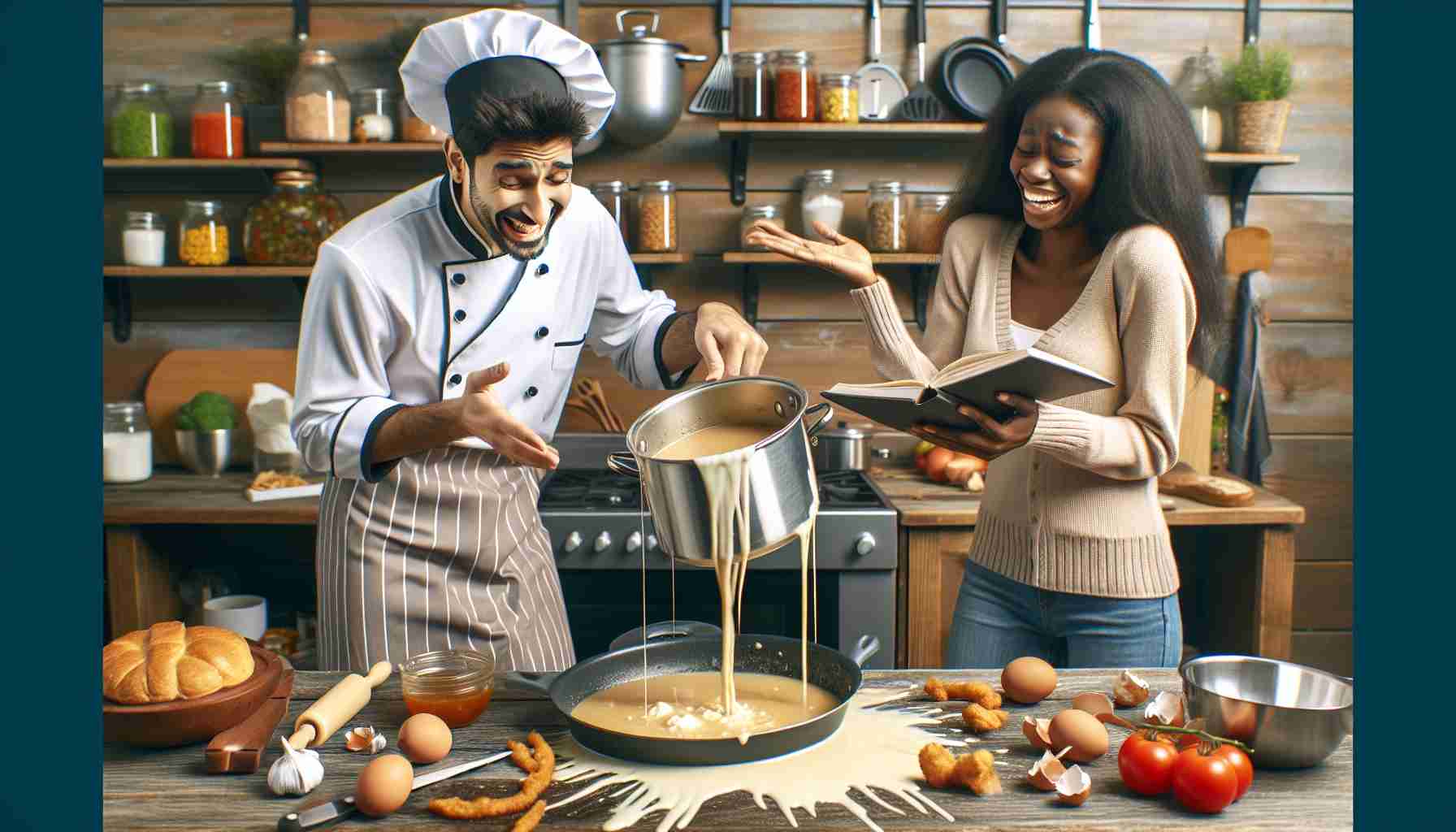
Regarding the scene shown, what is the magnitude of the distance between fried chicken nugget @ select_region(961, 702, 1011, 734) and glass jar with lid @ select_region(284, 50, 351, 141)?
2.43 meters

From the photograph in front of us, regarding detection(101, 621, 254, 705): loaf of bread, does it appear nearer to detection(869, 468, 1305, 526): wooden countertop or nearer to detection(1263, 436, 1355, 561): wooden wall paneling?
detection(869, 468, 1305, 526): wooden countertop

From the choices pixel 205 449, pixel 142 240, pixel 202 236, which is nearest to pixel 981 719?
pixel 205 449

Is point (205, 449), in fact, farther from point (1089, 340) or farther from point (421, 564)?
point (1089, 340)

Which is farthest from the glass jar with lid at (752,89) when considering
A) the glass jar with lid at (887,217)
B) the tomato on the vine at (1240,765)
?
the tomato on the vine at (1240,765)

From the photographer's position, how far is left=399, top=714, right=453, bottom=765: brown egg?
1.28 meters

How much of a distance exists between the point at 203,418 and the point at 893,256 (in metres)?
1.93

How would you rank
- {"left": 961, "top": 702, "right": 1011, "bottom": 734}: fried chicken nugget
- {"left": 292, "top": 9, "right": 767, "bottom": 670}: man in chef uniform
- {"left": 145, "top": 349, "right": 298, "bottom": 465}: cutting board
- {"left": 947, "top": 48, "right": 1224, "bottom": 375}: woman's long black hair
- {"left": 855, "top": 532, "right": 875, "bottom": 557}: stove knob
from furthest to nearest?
{"left": 145, "top": 349, "right": 298, "bottom": 465}: cutting board < {"left": 855, "top": 532, "right": 875, "bottom": 557}: stove knob < {"left": 947, "top": 48, "right": 1224, "bottom": 375}: woman's long black hair < {"left": 292, "top": 9, "right": 767, "bottom": 670}: man in chef uniform < {"left": 961, "top": 702, "right": 1011, "bottom": 734}: fried chicken nugget

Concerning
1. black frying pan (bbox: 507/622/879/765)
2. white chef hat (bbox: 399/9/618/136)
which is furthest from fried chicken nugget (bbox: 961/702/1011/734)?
white chef hat (bbox: 399/9/618/136)

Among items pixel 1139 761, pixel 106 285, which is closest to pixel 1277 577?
pixel 1139 761

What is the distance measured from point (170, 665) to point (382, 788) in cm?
33

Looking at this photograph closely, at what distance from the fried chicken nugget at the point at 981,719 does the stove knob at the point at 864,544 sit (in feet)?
4.26

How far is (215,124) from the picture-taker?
10.3 feet

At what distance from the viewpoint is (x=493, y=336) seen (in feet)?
6.19

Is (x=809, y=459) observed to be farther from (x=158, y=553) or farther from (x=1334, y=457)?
(x=1334, y=457)
